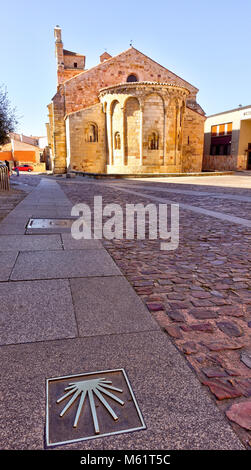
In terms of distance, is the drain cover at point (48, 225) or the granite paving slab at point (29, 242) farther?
the drain cover at point (48, 225)

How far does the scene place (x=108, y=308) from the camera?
2.60 m

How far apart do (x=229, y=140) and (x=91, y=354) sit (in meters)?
38.4

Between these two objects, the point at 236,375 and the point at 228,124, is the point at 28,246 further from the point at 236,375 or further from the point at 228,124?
the point at 228,124

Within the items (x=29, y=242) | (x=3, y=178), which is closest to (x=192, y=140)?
(x=3, y=178)

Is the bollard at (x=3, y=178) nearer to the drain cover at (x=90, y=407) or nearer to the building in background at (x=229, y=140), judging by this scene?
the drain cover at (x=90, y=407)

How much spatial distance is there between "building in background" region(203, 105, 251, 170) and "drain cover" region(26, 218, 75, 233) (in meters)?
32.6

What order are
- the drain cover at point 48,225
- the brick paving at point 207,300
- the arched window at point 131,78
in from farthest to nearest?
1. the arched window at point 131,78
2. the drain cover at point 48,225
3. the brick paving at point 207,300

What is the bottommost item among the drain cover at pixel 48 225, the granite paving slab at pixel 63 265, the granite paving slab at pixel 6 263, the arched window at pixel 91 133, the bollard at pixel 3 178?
the granite paving slab at pixel 63 265

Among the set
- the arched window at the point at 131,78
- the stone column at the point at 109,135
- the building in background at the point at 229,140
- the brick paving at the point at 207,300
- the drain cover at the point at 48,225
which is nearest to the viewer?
the brick paving at the point at 207,300

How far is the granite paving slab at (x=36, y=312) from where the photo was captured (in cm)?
216

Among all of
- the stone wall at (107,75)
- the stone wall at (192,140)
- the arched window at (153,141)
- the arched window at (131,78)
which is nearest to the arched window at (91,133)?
the stone wall at (107,75)

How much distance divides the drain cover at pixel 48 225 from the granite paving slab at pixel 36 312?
2.60 m
